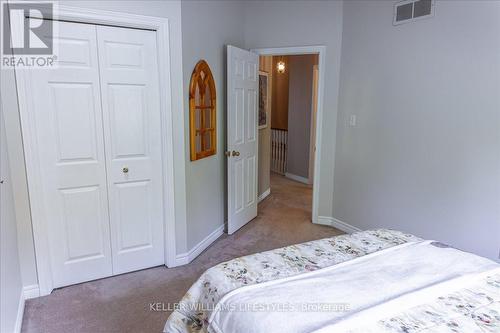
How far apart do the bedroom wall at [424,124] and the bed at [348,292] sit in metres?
1.07

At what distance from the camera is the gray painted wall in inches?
235

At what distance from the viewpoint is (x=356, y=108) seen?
3.59m

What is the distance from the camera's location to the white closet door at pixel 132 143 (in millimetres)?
2576

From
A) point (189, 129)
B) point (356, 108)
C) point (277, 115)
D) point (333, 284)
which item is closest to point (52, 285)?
point (189, 129)

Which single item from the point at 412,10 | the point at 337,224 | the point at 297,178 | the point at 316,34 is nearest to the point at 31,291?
the point at 337,224

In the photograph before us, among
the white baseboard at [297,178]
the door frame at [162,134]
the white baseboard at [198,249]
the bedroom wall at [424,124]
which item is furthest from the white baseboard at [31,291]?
the white baseboard at [297,178]

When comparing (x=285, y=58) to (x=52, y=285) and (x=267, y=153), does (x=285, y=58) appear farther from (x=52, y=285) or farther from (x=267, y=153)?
(x=52, y=285)

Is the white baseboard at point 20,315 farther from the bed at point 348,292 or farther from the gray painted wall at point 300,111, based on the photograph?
the gray painted wall at point 300,111

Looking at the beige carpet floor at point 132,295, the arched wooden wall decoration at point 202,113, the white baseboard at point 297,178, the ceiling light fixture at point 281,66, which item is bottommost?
the beige carpet floor at point 132,295

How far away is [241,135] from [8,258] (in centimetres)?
233

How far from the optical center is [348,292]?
1365 millimetres

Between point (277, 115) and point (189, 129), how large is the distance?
450cm

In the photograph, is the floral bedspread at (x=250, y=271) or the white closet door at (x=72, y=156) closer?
the floral bedspread at (x=250, y=271)

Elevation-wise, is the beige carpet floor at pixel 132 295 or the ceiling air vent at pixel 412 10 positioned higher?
the ceiling air vent at pixel 412 10
